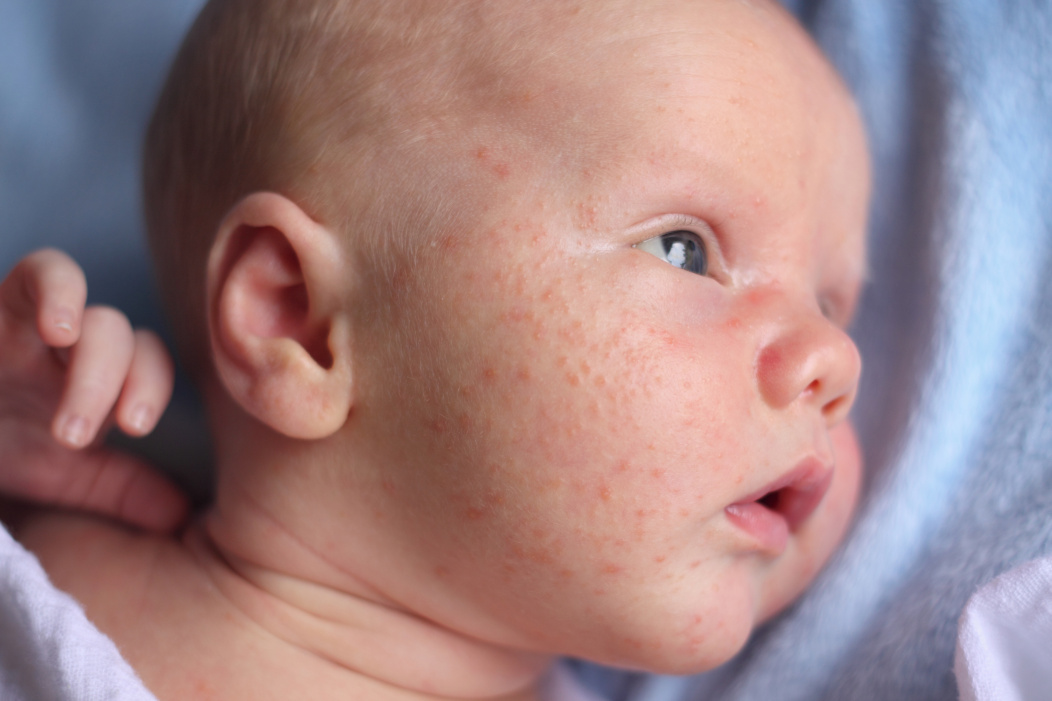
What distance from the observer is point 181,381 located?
1.49m

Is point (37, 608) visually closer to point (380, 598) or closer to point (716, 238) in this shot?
point (380, 598)

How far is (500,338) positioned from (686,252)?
Answer: 24cm

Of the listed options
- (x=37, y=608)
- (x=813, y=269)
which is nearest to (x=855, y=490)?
(x=813, y=269)

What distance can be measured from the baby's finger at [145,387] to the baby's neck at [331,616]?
0.17 m

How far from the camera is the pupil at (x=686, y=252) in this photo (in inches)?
39.4

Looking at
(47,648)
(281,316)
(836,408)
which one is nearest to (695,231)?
(836,408)

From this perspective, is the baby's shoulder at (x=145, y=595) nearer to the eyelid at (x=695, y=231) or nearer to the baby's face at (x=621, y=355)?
the baby's face at (x=621, y=355)

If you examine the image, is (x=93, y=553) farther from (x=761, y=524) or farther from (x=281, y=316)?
(x=761, y=524)

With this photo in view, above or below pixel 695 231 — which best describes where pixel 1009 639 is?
below

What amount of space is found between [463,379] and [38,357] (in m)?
0.59

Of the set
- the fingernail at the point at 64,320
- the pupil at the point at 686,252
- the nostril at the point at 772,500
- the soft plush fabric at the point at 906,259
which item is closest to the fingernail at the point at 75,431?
the fingernail at the point at 64,320

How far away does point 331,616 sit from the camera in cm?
112

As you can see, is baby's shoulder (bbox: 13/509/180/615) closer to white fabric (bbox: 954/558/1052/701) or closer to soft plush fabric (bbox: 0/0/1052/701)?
soft plush fabric (bbox: 0/0/1052/701)

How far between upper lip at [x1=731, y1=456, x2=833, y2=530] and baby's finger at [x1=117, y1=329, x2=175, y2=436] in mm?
688
